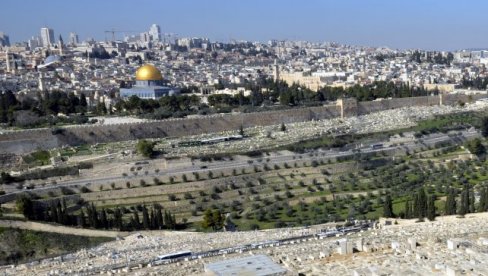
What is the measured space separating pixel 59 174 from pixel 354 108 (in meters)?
26.1

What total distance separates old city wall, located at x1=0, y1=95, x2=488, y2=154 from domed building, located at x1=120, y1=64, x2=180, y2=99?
39.4 ft

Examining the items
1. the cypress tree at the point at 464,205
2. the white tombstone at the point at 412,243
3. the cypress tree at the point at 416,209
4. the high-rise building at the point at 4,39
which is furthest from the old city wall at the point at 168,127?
the high-rise building at the point at 4,39

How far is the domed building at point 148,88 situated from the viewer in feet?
171

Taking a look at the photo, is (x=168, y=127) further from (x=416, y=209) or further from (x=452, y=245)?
(x=452, y=245)

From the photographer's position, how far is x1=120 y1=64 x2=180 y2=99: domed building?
5203cm

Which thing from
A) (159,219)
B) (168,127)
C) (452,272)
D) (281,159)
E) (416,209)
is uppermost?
(168,127)

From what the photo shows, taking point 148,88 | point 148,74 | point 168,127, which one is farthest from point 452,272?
point 148,74

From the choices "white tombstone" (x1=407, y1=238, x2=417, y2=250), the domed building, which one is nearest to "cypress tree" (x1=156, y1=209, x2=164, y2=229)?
"white tombstone" (x1=407, y1=238, x2=417, y2=250)

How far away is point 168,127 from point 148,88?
45.5ft

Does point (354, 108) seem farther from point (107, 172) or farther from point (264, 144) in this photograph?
point (107, 172)

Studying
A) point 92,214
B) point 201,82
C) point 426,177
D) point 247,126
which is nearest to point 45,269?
point 92,214

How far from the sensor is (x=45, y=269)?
1714 centimetres

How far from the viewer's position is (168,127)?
39562 millimetres

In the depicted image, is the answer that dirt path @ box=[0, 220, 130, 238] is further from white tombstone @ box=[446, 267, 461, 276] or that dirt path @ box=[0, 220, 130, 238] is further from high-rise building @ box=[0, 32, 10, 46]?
high-rise building @ box=[0, 32, 10, 46]
